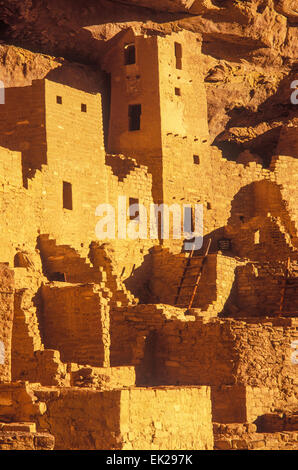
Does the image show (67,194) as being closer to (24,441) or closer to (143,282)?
(143,282)

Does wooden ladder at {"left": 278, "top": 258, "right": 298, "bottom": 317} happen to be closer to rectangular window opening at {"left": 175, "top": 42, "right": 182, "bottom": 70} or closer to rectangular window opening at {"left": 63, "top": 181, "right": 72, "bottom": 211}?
rectangular window opening at {"left": 63, "top": 181, "right": 72, "bottom": 211}

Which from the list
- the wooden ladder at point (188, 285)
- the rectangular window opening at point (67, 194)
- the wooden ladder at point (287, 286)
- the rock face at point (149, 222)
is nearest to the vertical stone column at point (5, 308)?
the rock face at point (149, 222)

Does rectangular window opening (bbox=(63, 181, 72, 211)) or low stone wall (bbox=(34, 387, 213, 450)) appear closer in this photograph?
low stone wall (bbox=(34, 387, 213, 450))

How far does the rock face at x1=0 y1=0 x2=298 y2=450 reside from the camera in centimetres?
2166

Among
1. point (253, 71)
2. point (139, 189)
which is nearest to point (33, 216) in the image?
point (139, 189)

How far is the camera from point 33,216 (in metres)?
28.9

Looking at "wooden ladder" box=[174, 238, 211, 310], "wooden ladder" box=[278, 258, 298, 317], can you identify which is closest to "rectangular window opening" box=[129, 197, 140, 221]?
"wooden ladder" box=[174, 238, 211, 310]

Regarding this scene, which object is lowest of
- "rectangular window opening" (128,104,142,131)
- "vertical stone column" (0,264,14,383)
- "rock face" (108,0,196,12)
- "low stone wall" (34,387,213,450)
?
A: "low stone wall" (34,387,213,450)

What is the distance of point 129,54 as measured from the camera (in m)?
34.4

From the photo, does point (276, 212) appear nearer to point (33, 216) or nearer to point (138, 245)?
point (138, 245)

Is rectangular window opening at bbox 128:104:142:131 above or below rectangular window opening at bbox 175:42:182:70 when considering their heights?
below

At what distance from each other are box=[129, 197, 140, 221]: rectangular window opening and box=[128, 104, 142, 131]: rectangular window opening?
2.38 metres

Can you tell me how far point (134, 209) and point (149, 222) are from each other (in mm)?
558

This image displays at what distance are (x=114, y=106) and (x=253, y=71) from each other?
4.79 m
